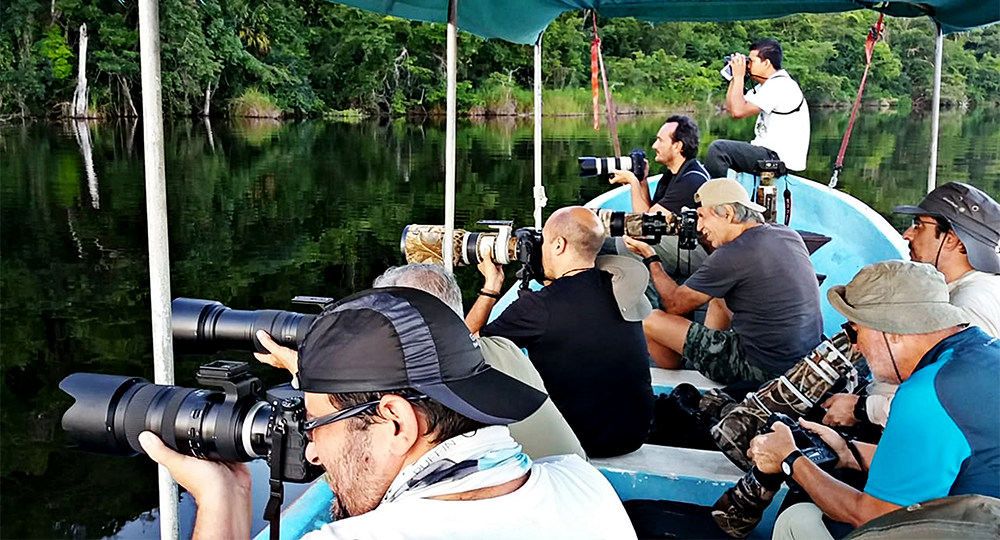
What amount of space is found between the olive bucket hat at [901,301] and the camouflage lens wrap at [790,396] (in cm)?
39

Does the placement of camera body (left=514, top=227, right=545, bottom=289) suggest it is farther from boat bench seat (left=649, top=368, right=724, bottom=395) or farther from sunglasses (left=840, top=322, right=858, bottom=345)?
sunglasses (left=840, top=322, right=858, bottom=345)

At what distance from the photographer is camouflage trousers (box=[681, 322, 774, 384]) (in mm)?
2928

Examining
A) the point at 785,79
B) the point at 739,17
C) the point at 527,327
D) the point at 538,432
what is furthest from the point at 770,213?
the point at 538,432

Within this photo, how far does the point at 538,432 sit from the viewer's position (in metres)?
1.72

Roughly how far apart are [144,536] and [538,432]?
8.58 ft

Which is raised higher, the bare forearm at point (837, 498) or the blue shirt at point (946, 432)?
the blue shirt at point (946, 432)

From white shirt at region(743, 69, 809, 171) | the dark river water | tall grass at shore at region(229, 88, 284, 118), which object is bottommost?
the dark river water

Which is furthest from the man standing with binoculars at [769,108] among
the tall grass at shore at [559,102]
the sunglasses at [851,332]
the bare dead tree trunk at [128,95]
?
the tall grass at shore at [559,102]

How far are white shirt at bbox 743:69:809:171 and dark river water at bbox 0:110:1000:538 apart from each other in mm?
2996

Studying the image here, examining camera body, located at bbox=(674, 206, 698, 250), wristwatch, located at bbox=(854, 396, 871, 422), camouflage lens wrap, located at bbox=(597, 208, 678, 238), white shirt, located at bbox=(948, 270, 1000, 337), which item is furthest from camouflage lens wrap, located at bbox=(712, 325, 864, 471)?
camouflage lens wrap, located at bbox=(597, 208, 678, 238)

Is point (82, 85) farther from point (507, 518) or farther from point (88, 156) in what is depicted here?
point (507, 518)

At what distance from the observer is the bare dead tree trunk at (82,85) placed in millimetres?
22797

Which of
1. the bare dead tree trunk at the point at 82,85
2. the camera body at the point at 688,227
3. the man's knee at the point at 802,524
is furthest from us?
the bare dead tree trunk at the point at 82,85

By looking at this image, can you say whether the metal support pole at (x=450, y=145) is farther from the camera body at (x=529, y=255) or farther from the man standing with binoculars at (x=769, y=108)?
the man standing with binoculars at (x=769, y=108)
